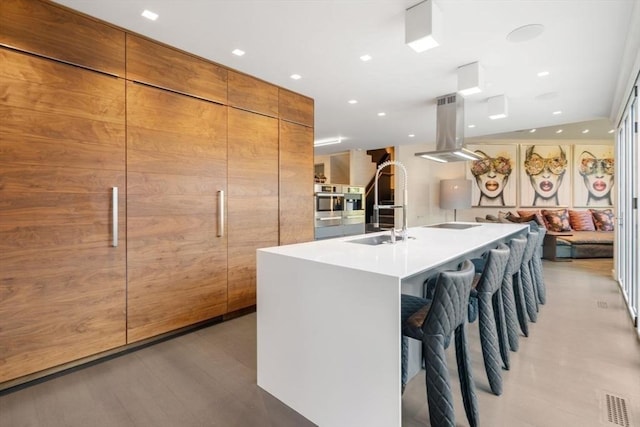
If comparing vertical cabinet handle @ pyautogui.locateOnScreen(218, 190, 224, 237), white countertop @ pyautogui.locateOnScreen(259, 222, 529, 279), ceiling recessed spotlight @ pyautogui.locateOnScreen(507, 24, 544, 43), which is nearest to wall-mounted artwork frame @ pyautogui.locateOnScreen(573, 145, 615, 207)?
ceiling recessed spotlight @ pyautogui.locateOnScreen(507, 24, 544, 43)

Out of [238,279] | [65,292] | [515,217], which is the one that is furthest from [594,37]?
[515,217]

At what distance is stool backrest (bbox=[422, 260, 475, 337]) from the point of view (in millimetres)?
1505

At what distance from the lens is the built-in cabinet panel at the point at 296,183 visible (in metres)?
3.89

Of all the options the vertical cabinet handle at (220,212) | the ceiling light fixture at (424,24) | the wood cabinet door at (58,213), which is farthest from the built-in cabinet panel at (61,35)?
the ceiling light fixture at (424,24)

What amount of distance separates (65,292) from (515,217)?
808cm

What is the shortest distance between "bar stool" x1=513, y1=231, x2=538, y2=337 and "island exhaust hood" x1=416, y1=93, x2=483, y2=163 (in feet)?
4.80

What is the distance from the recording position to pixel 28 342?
2.14 metres

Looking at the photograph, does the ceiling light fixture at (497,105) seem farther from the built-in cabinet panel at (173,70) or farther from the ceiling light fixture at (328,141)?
the built-in cabinet panel at (173,70)

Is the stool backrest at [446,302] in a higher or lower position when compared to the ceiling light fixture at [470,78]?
lower

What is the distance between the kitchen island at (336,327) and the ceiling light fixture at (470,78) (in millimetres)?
1906

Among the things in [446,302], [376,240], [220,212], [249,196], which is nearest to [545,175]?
[376,240]

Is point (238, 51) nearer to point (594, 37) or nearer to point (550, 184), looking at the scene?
point (594, 37)

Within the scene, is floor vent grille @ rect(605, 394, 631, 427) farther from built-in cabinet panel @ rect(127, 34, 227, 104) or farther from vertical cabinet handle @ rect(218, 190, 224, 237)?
built-in cabinet panel @ rect(127, 34, 227, 104)

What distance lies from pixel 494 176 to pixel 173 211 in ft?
26.6
